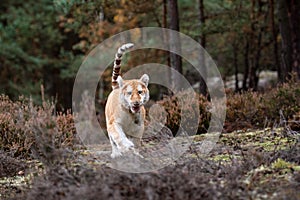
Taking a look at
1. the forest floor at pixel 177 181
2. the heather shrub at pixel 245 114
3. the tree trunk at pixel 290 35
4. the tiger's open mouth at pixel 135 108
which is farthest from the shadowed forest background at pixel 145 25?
the forest floor at pixel 177 181

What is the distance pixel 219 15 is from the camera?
19.2m

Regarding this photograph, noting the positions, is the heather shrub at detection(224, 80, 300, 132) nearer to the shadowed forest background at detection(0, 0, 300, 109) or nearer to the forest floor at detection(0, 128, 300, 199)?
the shadowed forest background at detection(0, 0, 300, 109)

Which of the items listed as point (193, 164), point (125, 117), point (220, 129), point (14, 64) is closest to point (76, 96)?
point (14, 64)

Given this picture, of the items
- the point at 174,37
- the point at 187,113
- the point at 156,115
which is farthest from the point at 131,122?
the point at 174,37

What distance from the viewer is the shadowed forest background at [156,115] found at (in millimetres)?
5047

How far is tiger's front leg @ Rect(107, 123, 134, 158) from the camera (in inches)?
286

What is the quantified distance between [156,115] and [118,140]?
4.81 m

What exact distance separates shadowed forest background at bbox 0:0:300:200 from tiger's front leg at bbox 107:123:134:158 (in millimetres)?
198

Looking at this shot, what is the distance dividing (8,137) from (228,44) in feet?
42.7

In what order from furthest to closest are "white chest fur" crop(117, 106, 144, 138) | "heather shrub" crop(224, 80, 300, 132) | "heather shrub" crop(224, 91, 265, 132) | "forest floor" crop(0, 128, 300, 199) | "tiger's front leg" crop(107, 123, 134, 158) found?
"heather shrub" crop(224, 91, 265, 132) → "heather shrub" crop(224, 80, 300, 132) → "white chest fur" crop(117, 106, 144, 138) → "tiger's front leg" crop(107, 123, 134, 158) → "forest floor" crop(0, 128, 300, 199)

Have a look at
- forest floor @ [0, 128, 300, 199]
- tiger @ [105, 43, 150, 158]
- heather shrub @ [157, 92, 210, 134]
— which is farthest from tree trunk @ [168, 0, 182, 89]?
forest floor @ [0, 128, 300, 199]

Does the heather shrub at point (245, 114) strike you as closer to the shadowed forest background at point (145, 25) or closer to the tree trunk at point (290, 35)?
the shadowed forest background at point (145, 25)

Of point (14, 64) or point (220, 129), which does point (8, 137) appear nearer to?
point (220, 129)

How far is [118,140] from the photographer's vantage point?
24.6 ft
